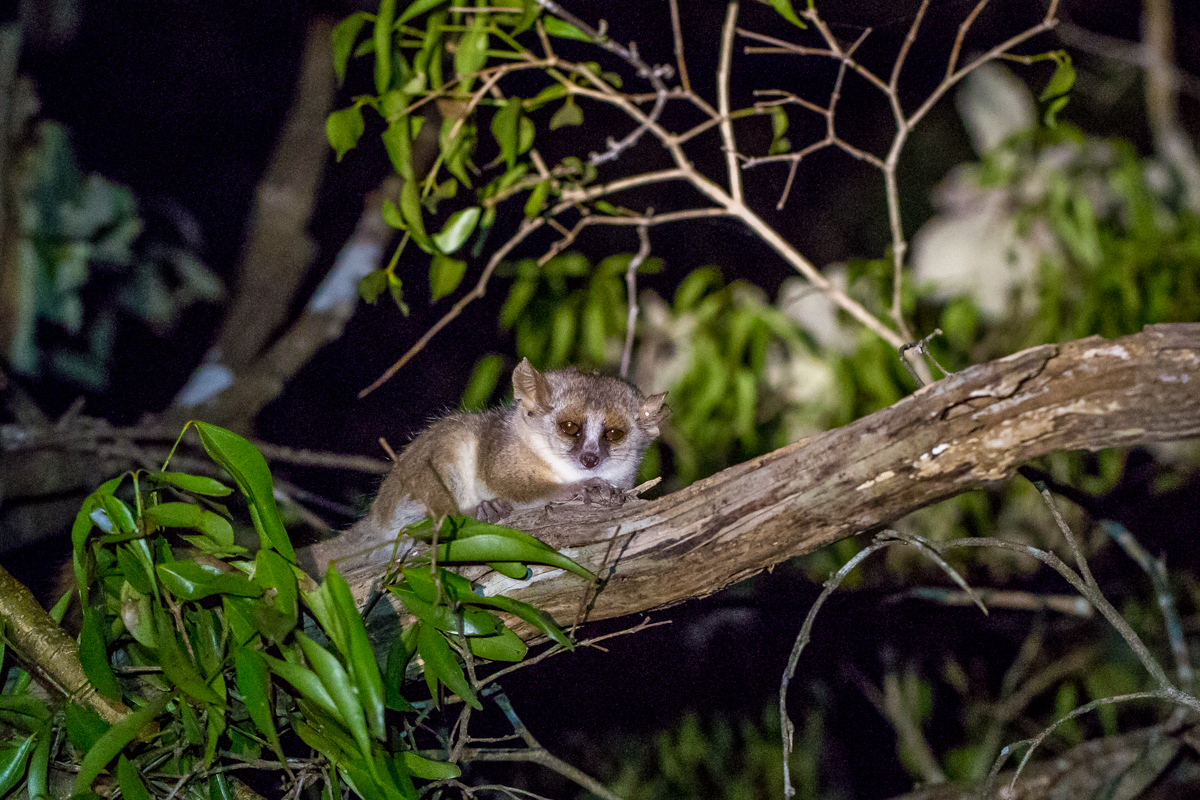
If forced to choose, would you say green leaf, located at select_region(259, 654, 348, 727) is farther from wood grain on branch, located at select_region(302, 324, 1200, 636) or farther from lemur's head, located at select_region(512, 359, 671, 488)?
lemur's head, located at select_region(512, 359, 671, 488)

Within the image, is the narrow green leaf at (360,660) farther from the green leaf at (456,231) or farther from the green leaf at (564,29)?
the green leaf at (564,29)

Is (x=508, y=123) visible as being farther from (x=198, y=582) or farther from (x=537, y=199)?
(x=198, y=582)

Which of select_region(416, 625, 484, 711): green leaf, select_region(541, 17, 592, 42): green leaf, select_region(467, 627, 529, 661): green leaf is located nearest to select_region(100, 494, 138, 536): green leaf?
select_region(416, 625, 484, 711): green leaf

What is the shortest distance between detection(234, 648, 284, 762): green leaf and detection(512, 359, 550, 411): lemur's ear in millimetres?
1629

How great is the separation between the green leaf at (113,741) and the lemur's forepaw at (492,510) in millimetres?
1161

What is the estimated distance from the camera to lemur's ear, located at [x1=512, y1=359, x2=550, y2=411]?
3258mm

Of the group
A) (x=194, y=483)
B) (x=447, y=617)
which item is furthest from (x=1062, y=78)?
(x=194, y=483)

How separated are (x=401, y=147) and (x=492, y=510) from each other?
1181 millimetres

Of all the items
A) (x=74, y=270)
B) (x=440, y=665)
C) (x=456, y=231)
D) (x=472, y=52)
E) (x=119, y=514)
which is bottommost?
(x=440, y=665)

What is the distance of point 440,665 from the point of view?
1.83 m

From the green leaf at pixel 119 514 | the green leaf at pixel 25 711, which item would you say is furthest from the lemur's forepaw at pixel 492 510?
the green leaf at pixel 25 711

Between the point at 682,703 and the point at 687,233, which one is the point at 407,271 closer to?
the point at 687,233

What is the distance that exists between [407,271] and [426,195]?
1.99 meters

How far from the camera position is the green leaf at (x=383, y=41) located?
2.73m
